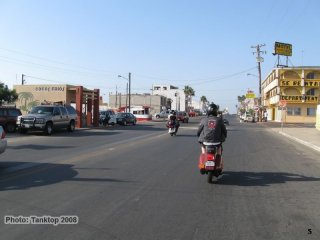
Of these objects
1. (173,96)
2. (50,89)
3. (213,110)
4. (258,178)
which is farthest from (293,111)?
(173,96)

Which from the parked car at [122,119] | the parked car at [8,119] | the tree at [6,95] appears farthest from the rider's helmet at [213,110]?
the tree at [6,95]

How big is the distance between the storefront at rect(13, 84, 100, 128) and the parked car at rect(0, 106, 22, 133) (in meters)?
6.32

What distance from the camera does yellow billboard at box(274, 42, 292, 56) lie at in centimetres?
8325

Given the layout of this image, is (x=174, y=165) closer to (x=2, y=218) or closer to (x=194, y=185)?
(x=194, y=185)

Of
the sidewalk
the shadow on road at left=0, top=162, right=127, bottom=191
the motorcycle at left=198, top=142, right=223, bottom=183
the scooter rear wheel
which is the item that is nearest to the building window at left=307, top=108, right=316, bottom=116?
the sidewalk

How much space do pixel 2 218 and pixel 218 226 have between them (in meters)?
3.19

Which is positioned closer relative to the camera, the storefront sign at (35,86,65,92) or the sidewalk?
the sidewalk

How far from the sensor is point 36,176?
10344mm

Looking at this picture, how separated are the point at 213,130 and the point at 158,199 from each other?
283 cm

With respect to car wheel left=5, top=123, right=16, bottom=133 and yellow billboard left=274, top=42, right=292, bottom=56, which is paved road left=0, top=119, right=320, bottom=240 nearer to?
car wheel left=5, top=123, right=16, bottom=133

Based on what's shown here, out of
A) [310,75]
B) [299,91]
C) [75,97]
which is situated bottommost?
[75,97]

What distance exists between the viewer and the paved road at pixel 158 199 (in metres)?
6.04

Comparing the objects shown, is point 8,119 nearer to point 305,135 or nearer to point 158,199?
point 305,135

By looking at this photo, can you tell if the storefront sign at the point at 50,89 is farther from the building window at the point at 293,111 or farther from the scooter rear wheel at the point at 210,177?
the building window at the point at 293,111
